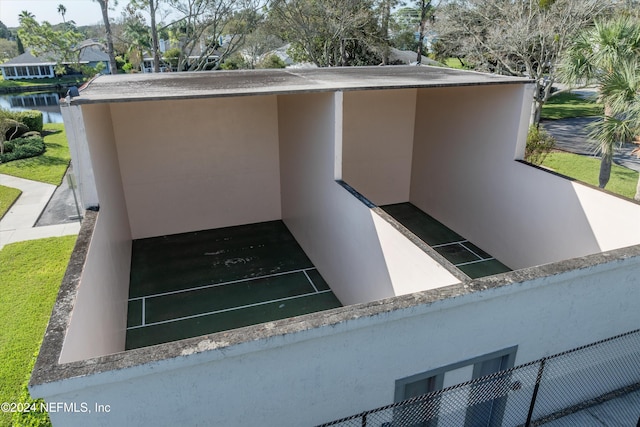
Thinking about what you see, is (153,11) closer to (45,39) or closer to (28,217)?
(45,39)

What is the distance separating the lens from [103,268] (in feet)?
22.3

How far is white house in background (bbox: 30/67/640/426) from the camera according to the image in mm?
3963

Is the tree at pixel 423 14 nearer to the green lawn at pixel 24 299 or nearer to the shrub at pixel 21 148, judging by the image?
→ the shrub at pixel 21 148

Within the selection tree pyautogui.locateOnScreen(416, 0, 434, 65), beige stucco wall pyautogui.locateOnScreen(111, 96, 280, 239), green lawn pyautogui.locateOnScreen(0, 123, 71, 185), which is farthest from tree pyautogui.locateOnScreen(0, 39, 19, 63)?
beige stucco wall pyautogui.locateOnScreen(111, 96, 280, 239)

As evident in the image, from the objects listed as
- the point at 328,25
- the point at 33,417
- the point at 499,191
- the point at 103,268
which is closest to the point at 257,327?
the point at 33,417

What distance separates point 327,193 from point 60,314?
573 centimetres

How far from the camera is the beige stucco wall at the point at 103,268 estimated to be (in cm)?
482

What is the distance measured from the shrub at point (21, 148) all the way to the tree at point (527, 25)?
70.2ft

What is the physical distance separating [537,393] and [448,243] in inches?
253

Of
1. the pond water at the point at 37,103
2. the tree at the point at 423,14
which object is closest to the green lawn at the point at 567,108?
the tree at the point at 423,14

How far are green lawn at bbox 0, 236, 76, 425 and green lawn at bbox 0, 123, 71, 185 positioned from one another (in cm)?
699

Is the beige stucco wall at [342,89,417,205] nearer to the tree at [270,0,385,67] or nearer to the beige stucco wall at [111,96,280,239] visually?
the beige stucco wall at [111,96,280,239]

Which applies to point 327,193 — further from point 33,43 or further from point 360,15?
point 33,43

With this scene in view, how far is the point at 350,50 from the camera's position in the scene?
31.5 meters
